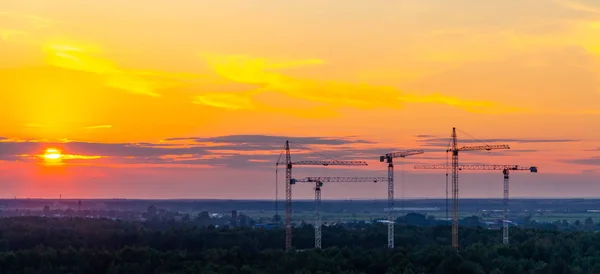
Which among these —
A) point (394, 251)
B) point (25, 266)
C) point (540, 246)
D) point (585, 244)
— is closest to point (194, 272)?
point (25, 266)

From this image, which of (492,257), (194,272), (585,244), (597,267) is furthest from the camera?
(585,244)

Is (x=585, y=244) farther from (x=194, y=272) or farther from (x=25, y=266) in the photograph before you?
(x=25, y=266)

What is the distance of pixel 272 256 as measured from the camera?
138 meters

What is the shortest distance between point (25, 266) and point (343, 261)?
4323 cm

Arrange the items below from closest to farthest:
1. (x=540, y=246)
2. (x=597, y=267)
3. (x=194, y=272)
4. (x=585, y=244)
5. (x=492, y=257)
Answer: (x=194, y=272), (x=597, y=267), (x=492, y=257), (x=540, y=246), (x=585, y=244)

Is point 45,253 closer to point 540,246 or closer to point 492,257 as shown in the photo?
point 492,257

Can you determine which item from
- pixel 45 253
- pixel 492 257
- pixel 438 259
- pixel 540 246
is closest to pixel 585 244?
pixel 540 246

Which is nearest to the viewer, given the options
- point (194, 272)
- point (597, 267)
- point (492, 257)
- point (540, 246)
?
point (194, 272)

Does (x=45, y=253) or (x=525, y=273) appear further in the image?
(x=45, y=253)

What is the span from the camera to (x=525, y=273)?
393 feet

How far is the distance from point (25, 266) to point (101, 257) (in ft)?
34.0

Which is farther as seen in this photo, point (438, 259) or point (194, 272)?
point (438, 259)

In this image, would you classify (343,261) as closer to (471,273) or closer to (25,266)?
(471,273)

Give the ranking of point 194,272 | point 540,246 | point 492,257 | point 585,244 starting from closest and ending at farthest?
1. point 194,272
2. point 492,257
3. point 540,246
4. point 585,244
